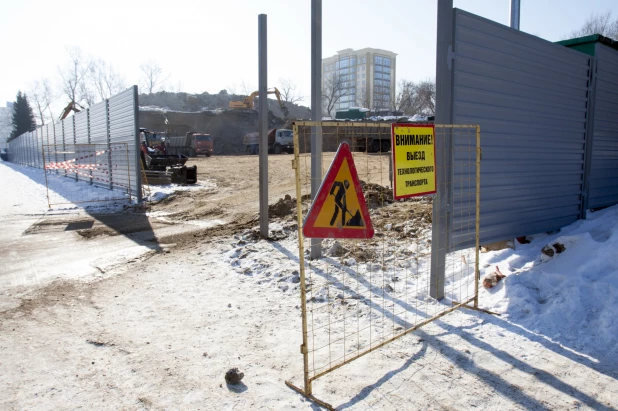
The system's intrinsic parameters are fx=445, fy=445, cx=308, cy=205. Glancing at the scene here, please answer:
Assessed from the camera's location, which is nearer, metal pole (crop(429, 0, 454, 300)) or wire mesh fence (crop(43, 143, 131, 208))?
metal pole (crop(429, 0, 454, 300))

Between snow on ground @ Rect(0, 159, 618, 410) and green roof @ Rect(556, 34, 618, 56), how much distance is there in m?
3.16

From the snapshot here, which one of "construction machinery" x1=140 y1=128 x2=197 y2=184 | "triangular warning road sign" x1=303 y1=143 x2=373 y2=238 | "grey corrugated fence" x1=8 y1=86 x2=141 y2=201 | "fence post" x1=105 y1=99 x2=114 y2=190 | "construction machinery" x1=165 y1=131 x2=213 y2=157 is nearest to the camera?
"triangular warning road sign" x1=303 y1=143 x2=373 y2=238

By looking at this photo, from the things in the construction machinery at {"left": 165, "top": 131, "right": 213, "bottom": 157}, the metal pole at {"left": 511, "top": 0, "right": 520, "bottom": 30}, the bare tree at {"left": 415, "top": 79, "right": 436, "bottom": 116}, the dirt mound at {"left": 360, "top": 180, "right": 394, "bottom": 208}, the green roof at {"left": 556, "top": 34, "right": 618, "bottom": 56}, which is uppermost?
the bare tree at {"left": 415, "top": 79, "right": 436, "bottom": 116}

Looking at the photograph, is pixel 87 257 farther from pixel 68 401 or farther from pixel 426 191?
pixel 426 191

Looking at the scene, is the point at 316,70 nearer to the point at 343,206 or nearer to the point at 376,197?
the point at 343,206

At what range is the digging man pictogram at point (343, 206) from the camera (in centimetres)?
344

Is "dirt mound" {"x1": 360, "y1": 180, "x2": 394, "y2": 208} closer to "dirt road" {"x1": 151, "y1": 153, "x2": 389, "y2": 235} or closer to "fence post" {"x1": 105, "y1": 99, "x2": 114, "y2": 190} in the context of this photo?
"dirt road" {"x1": 151, "y1": 153, "x2": 389, "y2": 235}

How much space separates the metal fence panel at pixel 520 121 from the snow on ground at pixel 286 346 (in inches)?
27.9

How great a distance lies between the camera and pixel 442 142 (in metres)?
5.14

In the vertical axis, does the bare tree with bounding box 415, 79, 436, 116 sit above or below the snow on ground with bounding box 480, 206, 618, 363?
above

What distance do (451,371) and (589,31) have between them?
181 ft

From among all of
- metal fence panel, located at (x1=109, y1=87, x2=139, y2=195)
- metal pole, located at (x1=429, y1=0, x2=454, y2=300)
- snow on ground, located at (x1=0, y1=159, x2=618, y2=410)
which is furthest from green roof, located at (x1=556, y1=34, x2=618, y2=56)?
metal fence panel, located at (x1=109, y1=87, x2=139, y2=195)

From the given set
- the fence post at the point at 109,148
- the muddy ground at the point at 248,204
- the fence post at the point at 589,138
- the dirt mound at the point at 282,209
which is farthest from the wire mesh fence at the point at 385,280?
the fence post at the point at 109,148

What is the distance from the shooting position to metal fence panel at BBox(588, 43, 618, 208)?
7570 mm
